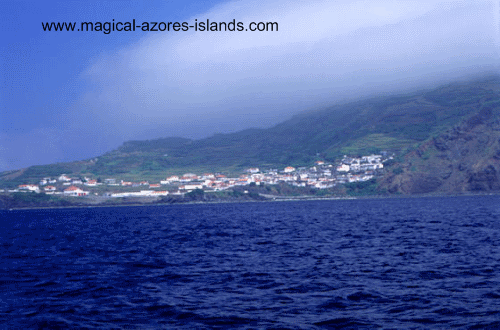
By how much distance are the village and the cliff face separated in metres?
14.3

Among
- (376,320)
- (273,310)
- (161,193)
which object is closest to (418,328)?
(376,320)

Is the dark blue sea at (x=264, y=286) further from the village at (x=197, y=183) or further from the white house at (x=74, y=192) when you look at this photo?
the white house at (x=74, y=192)

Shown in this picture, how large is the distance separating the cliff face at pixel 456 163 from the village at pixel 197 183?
14.3 metres

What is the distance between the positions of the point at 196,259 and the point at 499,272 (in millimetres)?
13578

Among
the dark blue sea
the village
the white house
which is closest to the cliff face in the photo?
the village

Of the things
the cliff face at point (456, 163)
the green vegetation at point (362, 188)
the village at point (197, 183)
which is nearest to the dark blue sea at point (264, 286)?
the cliff face at point (456, 163)

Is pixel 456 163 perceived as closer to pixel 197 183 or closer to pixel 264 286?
pixel 197 183

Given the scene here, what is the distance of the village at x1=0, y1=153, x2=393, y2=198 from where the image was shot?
559ft

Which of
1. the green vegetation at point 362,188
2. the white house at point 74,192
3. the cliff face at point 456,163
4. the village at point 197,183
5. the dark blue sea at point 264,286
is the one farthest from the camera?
the village at point 197,183

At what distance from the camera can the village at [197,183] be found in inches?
6713

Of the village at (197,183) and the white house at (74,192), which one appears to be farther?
the village at (197,183)

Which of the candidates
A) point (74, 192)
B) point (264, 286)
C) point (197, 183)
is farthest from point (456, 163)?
point (264, 286)

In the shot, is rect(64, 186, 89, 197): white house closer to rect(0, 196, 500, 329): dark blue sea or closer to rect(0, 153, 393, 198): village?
rect(0, 153, 393, 198): village

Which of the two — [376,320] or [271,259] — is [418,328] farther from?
[271,259]
